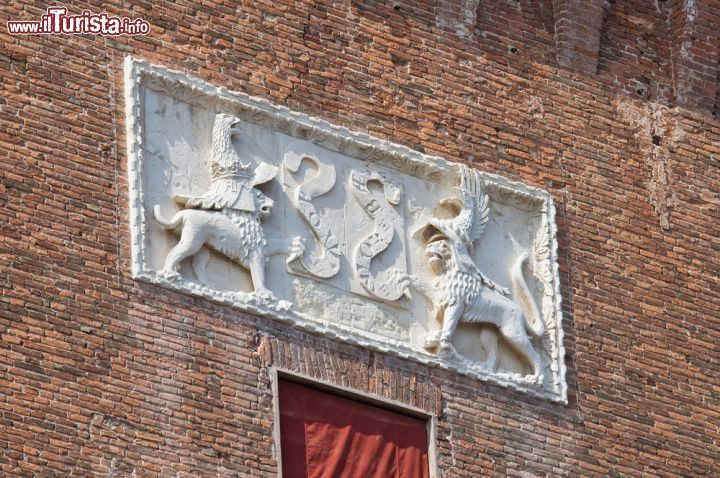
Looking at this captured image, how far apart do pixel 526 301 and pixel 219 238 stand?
2675mm

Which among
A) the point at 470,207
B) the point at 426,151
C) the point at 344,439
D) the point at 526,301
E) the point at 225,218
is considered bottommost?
the point at 344,439

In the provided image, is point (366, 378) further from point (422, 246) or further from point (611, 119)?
point (611, 119)

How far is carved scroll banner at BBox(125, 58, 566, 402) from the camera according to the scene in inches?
751

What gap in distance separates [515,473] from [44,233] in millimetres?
3912

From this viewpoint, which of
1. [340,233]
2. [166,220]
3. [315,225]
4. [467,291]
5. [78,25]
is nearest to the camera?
[166,220]

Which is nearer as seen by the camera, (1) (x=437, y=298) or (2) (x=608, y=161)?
(1) (x=437, y=298)

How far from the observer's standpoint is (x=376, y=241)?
19922 millimetres

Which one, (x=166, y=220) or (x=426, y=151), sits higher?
(x=426, y=151)

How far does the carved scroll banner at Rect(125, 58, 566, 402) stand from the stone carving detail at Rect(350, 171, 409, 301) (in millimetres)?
10

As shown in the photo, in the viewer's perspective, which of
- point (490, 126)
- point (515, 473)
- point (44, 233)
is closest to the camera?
point (44, 233)

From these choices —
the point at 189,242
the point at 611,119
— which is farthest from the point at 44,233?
the point at 611,119

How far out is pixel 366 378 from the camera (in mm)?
19328

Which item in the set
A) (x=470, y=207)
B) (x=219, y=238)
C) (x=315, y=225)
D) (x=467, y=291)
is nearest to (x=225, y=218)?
(x=219, y=238)

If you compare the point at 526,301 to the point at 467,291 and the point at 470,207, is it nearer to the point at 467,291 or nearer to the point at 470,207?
the point at 467,291
